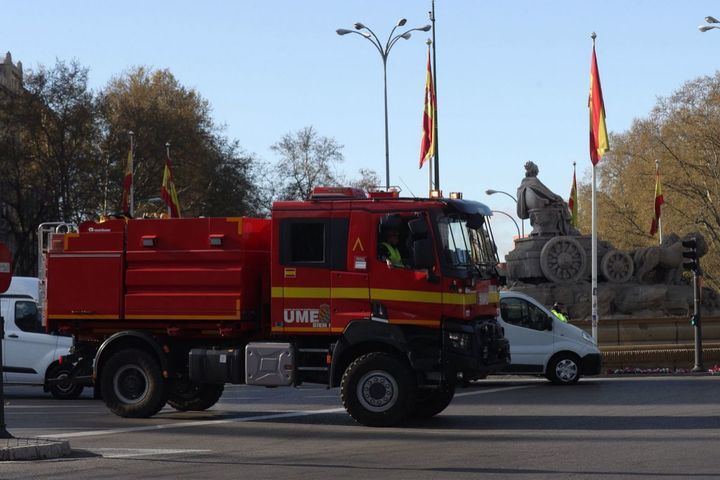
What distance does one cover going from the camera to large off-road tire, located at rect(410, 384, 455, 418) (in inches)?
693

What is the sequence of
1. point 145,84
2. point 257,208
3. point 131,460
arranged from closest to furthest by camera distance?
point 131,460 → point 257,208 → point 145,84

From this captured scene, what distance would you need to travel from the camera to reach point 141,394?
1752 cm

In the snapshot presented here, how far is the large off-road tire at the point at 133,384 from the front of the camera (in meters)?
17.3

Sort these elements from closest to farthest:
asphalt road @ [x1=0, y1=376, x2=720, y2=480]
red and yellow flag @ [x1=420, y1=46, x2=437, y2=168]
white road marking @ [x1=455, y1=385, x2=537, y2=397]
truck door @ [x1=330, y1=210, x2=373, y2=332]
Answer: asphalt road @ [x1=0, y1=376, x2=720, y2=480] → truck door @ [x1=330, y1=210, x2=373, y2=332] → white road marking @ [x1=455, y1=385, x2=537, y2=397] → red and yellow flag @ [x1=420, y1=46, x2=437, y2=168]

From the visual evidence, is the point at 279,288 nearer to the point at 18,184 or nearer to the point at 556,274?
the point at 556,274

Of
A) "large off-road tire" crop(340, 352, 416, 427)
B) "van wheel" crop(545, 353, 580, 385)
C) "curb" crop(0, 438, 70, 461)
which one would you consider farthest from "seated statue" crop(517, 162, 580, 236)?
"curb" crop(0, 438, 70, 461)

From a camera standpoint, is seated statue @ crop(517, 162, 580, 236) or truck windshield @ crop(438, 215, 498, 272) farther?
seated statue @ crop(517, 162, 580, 236)

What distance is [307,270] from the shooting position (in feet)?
A: 53.8

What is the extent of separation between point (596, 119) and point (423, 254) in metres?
17.1

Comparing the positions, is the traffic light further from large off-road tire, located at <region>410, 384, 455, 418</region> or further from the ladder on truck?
the ladder on truck

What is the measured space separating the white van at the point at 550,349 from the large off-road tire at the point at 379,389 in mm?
8369

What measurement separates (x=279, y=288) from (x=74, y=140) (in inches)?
1784

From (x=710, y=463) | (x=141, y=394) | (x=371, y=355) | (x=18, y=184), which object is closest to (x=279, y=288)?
(x=371, y=355)

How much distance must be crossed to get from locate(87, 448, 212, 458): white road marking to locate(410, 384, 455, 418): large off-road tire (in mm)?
4592
